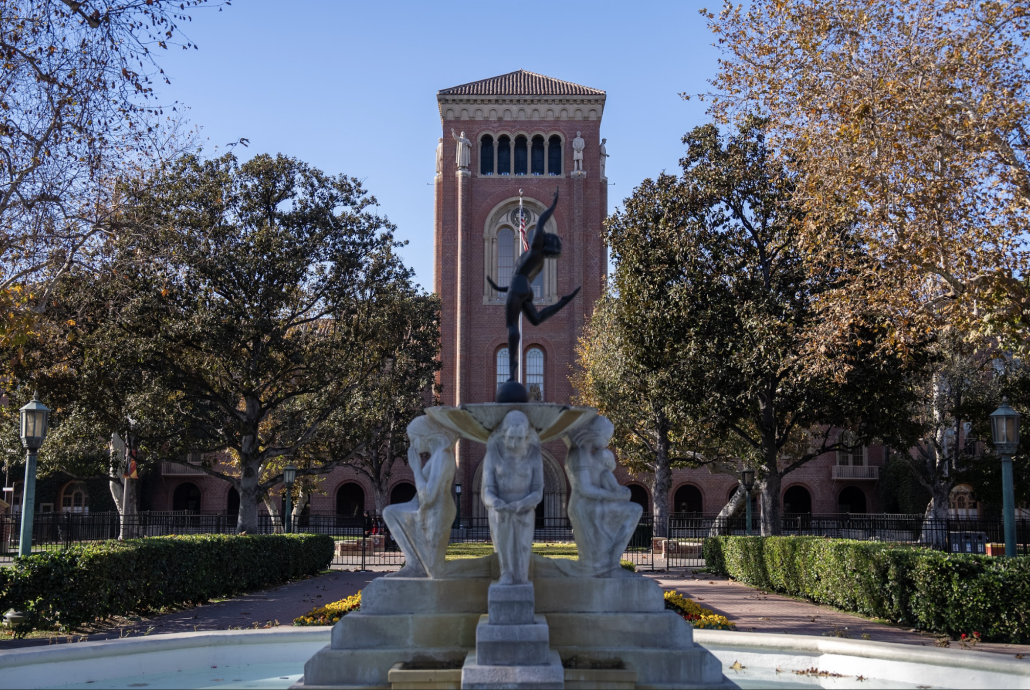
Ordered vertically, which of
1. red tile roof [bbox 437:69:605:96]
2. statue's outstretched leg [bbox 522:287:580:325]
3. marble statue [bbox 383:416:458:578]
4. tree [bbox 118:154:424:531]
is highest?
red tile roof [bbox 437:69:605:96]

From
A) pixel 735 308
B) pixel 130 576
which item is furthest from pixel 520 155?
pixel 130 576

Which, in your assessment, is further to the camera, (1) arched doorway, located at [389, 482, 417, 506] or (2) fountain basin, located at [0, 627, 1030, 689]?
(1) arched doorway, located at [389, 482, 417, 506]

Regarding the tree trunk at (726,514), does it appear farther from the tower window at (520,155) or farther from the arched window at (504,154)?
the arched window at (504,154)

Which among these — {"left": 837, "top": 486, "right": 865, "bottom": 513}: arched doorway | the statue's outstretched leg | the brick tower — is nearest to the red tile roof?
the brick tower

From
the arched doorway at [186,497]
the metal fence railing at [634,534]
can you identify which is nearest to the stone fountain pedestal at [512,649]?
the metal fence railing at [634,534]

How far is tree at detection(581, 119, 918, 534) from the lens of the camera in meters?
17.4

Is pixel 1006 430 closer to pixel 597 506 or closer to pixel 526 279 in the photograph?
pixel 597 506

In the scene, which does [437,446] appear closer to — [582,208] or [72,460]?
[72,460]

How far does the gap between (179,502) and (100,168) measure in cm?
3747

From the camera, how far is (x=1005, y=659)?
7559 millimetres

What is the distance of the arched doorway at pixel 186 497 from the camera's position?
47.2 m

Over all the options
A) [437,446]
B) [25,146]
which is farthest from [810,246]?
[25,146]

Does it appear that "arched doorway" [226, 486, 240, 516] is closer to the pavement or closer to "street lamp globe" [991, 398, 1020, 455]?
the pavement

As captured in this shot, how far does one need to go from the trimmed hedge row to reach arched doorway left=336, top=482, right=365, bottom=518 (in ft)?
112
